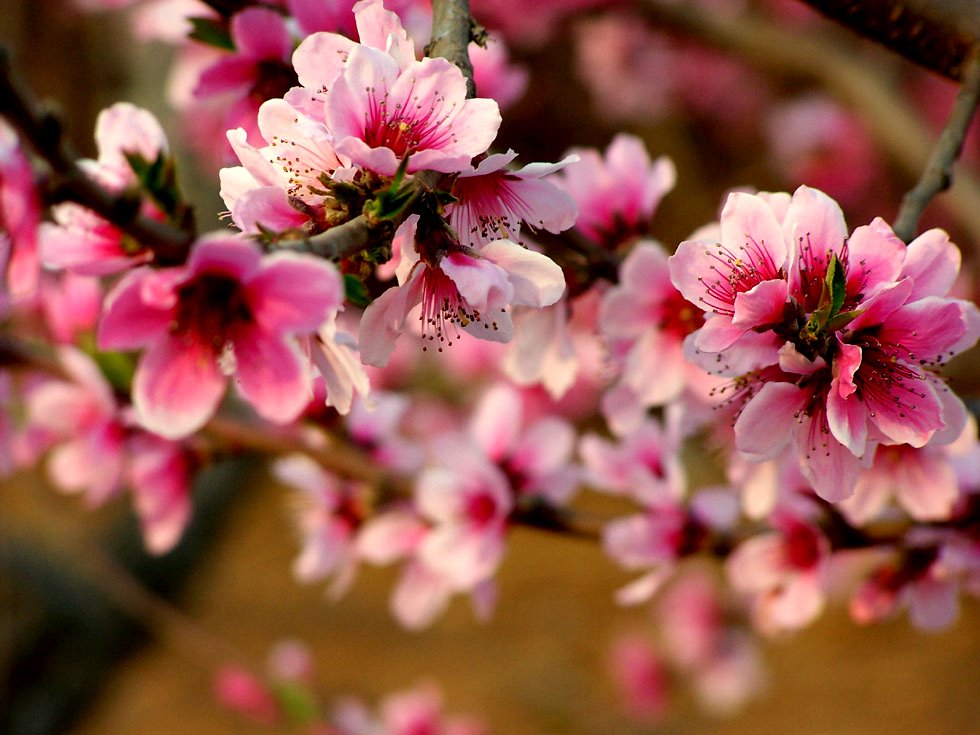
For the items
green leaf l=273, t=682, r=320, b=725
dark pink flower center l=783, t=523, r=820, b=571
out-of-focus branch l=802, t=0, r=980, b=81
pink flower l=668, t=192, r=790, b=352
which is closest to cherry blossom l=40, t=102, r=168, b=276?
pink flower l=668, t=192, r=790, b=352

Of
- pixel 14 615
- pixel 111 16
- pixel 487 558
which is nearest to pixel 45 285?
pixel 487 558

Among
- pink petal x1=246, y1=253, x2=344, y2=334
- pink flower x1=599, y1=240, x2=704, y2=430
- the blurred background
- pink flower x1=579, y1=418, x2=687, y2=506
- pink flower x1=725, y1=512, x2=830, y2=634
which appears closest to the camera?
pink petal x1=246, y1=253, x2=344, y2=334

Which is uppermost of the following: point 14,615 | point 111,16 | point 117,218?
point 117,218

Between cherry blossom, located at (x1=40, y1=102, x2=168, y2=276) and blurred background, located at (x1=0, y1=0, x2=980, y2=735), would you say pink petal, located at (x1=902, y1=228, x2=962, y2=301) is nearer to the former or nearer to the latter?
cherry blossom, located at (x1=40, y1=102, x2=168, y2=276)

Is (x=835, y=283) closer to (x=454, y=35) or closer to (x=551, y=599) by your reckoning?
(x=454, y=35)

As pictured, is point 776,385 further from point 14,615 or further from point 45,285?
point 14,615

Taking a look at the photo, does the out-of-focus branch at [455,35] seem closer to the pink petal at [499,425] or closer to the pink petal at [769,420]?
the pink petal at [769,420]
